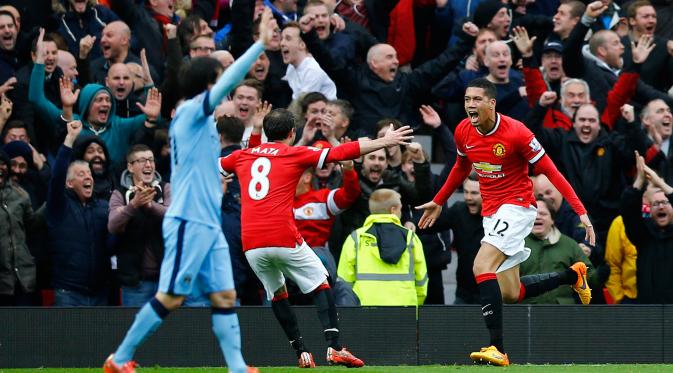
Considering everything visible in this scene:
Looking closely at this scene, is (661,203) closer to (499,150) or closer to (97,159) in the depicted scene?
(499,150)

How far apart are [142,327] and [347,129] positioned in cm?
684

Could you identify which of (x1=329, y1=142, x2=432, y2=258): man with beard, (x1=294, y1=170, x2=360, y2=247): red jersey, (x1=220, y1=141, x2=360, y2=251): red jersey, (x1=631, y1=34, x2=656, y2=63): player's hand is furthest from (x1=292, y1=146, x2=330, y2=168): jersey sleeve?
(x1=631, y1=34, x2=656, y2=63): player's hand

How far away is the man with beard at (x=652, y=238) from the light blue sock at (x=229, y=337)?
633cm

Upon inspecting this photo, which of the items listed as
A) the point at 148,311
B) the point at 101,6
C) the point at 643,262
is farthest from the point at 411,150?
the point at 148,311

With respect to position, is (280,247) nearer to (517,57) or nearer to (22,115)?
(22,115)

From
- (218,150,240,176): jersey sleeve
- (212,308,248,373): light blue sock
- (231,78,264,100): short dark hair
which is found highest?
(231,78,264,100): short dark hair

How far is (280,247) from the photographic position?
11133mm

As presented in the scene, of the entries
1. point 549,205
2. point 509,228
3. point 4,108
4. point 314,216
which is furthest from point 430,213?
point 4,108

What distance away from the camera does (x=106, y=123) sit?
48.9ft

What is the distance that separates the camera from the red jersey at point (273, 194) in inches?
437

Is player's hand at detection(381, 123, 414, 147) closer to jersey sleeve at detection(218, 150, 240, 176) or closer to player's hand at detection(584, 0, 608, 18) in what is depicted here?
jersey sleeve at detection(218, 150, 240, 176)

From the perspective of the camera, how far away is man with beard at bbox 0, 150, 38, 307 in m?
13.3

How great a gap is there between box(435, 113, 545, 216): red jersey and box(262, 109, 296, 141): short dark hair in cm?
164

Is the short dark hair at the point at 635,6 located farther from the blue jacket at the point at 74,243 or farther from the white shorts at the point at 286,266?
the blue jacket at the point at 74,243
